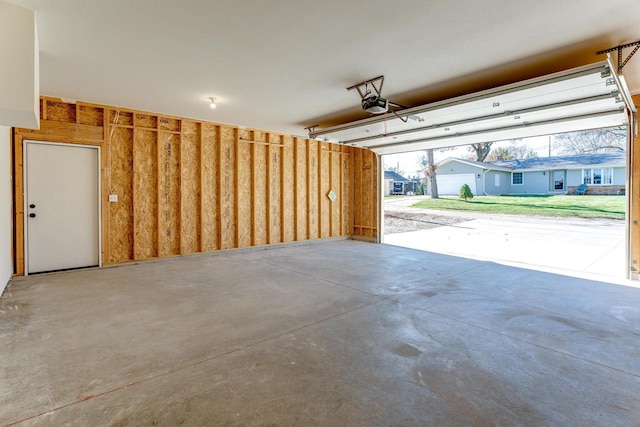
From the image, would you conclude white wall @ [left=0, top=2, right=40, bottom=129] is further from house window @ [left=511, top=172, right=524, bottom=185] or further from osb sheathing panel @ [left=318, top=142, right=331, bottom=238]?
house window @ [left=511, top=172, right=524, bottom=185]

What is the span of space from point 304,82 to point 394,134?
284 cm

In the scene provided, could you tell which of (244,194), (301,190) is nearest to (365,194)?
(301,190)

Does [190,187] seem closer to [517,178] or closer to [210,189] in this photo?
[210,189]

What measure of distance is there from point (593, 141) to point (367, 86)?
26.0 m

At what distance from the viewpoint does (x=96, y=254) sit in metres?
6.05

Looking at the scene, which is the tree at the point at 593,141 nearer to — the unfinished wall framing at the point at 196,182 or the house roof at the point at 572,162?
the house roof at the point at 572,162

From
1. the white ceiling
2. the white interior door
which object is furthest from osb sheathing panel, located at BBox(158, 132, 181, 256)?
the white ceiling

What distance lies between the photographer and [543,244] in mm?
8992

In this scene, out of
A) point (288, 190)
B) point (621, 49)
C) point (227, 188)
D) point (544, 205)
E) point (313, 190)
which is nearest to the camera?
point (621, 49)

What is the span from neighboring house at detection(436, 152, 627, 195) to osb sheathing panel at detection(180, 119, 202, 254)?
20.4 m

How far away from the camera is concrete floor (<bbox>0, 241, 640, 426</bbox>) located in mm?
1985

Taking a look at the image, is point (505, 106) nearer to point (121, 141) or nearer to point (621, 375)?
point (621, 375)

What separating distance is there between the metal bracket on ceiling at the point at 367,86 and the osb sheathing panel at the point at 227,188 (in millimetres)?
3764

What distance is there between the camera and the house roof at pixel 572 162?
17628 mm
